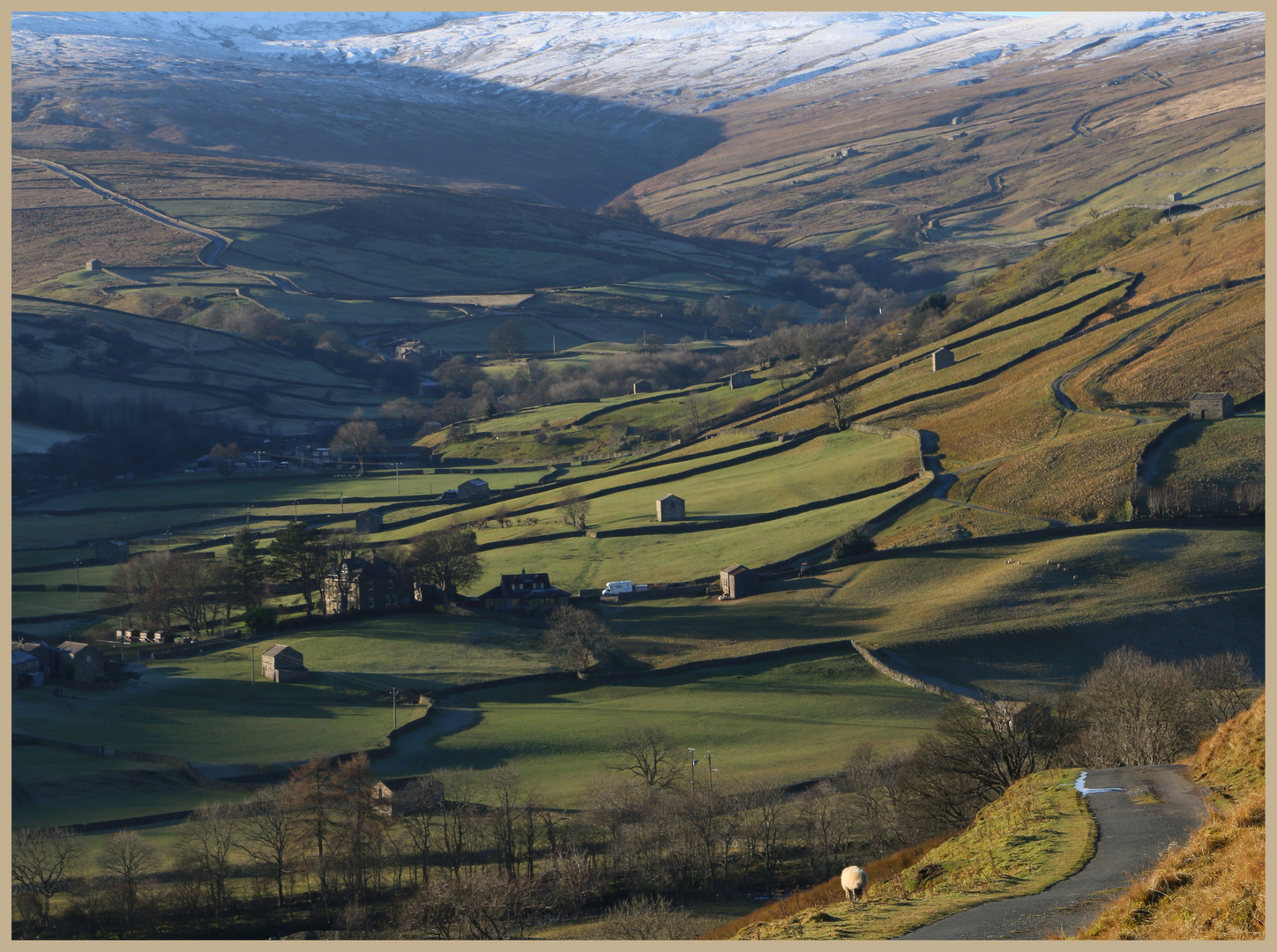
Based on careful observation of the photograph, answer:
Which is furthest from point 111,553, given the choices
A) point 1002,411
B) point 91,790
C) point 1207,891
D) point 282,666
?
point 1207,891

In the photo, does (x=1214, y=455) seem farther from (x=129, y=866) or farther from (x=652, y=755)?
(x=129, y=866)

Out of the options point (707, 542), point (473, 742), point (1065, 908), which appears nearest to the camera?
point (1065, 908)

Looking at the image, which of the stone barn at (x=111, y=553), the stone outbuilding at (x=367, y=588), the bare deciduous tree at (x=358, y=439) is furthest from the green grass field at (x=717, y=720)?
the bare deciduous tree at (x=358, y=439)

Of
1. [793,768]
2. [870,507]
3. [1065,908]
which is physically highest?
[870,507]

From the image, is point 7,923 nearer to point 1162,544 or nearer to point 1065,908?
point 1065,908

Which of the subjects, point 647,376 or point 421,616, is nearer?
point 421,616

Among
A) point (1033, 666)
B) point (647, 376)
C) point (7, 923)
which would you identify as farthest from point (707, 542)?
point (647, 376)
